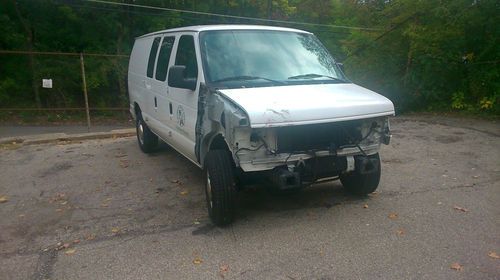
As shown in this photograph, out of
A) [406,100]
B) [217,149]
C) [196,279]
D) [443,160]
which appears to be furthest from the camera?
[406,100]

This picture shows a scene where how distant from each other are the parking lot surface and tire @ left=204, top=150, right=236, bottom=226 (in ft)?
0.56

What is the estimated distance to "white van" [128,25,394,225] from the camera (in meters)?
4.53

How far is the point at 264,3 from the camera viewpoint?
26.3 metres

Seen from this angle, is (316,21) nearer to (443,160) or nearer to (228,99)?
(443,160)

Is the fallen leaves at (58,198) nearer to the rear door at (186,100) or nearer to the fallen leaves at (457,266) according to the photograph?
the rear door at (186,100)

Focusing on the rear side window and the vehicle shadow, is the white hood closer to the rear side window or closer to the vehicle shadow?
the vehicle shadow

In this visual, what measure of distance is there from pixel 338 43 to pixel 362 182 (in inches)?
737

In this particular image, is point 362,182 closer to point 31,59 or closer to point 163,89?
point 163,89

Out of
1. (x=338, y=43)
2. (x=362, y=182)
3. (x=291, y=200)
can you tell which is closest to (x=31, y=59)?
(x=338, y=43)

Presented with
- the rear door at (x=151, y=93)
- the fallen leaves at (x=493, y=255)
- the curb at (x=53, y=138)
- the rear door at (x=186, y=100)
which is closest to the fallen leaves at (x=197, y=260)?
the rear door at (x=186, y=100)

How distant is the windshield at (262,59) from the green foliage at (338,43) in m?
7.74

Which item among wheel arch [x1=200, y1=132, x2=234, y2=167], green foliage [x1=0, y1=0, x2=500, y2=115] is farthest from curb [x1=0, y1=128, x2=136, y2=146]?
green foliage [x1=0, y1=0, x2=500, y2=115]

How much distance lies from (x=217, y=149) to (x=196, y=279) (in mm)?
Answer: 1614

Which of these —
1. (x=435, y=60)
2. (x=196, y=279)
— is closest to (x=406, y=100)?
(x=435, y=60)
